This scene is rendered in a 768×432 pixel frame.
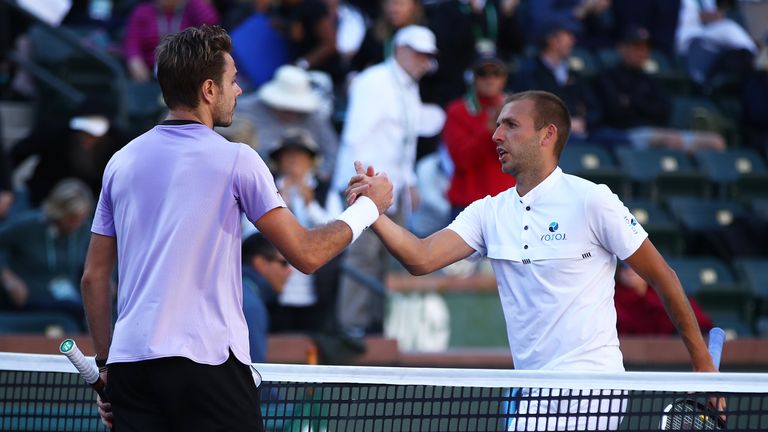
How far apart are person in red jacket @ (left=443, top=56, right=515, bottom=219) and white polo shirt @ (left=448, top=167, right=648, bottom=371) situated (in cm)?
470

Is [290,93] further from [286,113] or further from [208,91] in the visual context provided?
[208,91]

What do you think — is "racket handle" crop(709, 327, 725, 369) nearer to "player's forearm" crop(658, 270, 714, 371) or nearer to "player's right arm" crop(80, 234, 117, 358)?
"player's forearm" crop(658, 270, 714, 371)

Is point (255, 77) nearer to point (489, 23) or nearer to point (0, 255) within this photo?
point (489, 23)

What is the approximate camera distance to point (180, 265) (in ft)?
13.8

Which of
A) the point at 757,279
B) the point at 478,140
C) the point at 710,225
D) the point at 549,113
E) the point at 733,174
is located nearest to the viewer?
the point at 549,113

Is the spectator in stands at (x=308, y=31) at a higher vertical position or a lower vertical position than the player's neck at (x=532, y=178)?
higher

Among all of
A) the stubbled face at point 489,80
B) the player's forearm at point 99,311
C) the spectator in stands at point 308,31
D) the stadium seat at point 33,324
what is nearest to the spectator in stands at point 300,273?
the stubbled face at point 489,80

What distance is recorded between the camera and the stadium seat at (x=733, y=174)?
12.7 metres

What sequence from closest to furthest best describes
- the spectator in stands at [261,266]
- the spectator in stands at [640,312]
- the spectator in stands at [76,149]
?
the spectator in stands at [261,266], the spectator in stands at [640,312], the spectator in stands at [76,149]

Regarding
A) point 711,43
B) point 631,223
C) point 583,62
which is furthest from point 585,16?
point 631,223

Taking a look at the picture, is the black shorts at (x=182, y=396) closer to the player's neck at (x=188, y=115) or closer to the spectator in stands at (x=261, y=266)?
the player's neck at (x=188, y=115)

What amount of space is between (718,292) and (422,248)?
6.39m

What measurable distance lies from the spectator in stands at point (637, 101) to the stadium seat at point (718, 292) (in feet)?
5.77

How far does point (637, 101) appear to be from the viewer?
42.3 ft
